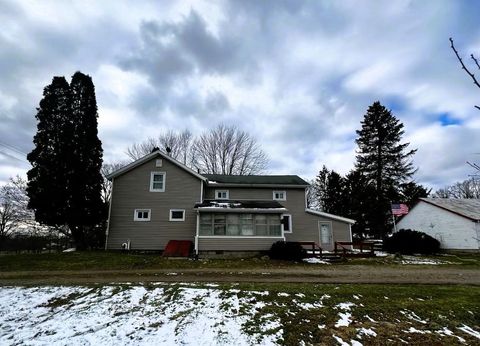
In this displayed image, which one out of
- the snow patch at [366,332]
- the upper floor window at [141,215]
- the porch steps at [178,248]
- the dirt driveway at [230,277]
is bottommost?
the snow patch at [366,332]

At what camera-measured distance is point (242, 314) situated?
7.56m

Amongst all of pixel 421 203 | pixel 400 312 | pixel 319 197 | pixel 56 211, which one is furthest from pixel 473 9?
pixel 319 197

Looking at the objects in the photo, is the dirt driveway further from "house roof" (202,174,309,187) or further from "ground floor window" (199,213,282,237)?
"house roof" (202,174,309,187)

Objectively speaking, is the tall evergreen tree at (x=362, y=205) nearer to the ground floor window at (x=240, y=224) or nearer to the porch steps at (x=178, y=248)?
the ground floor window at (x=240, y=224)

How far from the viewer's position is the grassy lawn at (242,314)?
21.9ft

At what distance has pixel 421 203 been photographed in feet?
96.0

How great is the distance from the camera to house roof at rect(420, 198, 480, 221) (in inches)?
988

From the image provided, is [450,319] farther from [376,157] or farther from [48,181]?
[376,157]

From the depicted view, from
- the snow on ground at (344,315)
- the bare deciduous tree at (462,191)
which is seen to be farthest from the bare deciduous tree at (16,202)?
the bare deciduous tree at (462,191)

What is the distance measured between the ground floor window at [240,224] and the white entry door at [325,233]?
5.88 meters

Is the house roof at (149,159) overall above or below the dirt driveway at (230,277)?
above

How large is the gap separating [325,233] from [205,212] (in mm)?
10818

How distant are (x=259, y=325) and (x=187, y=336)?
5.61 feet

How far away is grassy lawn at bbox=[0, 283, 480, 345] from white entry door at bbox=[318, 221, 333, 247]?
14.4m
